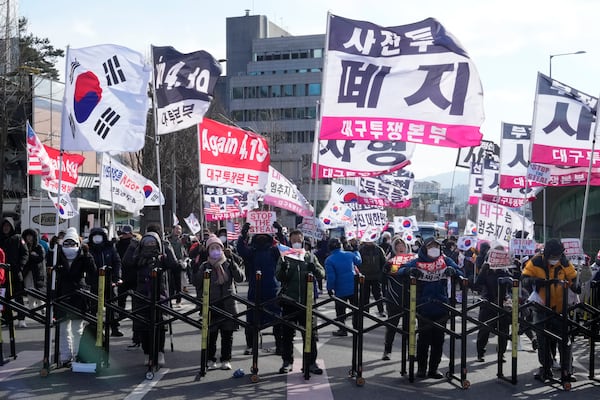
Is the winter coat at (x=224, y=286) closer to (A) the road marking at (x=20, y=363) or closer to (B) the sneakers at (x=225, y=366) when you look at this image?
(B) the sneakers at (x=225, y=366)

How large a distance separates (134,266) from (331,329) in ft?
16.6

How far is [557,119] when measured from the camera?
13500 millimetres

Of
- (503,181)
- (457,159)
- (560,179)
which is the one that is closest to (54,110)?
(457,159)

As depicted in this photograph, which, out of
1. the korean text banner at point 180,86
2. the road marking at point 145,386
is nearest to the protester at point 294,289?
the road marking at point 145,386

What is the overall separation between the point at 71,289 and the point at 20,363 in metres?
1.21

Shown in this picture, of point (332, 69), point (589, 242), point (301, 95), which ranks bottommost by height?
point (589, 242)

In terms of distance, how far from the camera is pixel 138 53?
40.0 ft

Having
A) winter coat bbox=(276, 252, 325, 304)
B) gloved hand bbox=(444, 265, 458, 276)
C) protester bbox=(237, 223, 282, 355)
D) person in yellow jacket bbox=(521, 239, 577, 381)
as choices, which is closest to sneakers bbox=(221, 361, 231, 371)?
protester bbox=(237, 223, 282, 355)

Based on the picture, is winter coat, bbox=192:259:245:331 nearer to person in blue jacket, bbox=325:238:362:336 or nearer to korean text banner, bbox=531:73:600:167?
person in blue jacket, bbox=325:238:362:336

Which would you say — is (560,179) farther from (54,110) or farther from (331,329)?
(54,110)

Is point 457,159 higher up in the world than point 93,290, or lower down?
higher up

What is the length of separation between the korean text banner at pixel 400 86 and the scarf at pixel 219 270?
7.80 feet

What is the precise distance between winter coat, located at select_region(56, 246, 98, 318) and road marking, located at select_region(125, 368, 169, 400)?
1.30m

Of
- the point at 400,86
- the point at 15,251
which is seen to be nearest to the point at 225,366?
the point at 400,86
